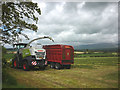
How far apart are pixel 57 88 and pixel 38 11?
5780 mm

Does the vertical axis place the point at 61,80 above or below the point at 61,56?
below

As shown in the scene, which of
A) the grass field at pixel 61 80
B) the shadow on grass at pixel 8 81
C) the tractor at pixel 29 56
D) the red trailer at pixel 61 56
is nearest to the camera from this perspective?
the shadow on grass at pixel 8 81

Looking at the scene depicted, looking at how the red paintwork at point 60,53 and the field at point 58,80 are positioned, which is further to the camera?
the red paintwork at point 60,53

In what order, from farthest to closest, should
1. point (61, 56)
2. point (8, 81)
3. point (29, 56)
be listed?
point (61, 56) < point (29, 56) < point (8, 81)

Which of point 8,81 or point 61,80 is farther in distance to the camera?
point 61,80

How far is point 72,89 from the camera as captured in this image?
638cm

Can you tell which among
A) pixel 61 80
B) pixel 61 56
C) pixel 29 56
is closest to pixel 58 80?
pixel 61 80

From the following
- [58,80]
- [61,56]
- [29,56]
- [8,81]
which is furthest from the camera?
[61,56]

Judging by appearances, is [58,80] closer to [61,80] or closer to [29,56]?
[61,80]

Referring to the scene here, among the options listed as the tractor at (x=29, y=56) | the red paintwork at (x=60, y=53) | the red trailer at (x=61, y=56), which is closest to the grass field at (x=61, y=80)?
the tractor at (x=29, y=56)

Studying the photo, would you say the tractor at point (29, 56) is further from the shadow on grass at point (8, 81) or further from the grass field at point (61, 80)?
the shadow on grass at point (8, 81)

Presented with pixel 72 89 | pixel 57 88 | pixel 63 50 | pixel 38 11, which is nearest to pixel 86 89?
Answer: pixel 72 89

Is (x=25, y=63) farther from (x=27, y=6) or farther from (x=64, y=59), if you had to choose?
(x=27, y=6)

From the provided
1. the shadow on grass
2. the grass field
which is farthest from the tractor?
the shadow on grass
